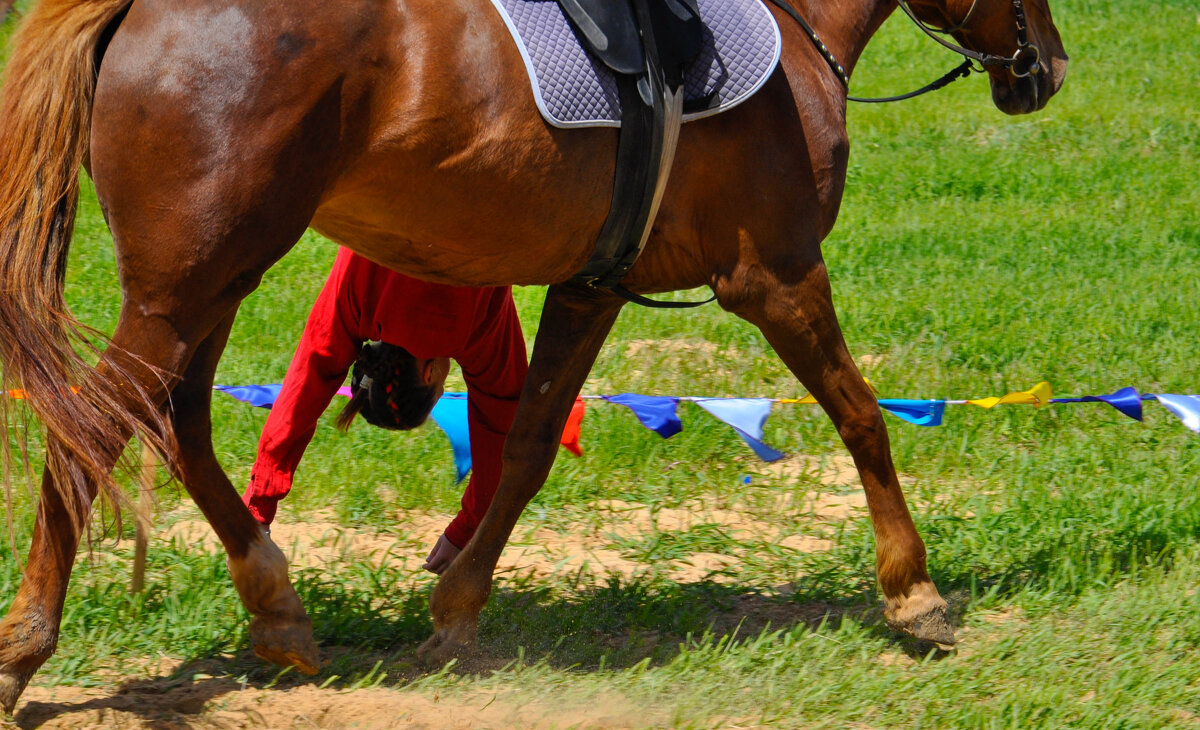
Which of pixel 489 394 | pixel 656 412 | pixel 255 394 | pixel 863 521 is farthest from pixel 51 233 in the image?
pixel 863 521

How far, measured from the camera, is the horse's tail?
272cm

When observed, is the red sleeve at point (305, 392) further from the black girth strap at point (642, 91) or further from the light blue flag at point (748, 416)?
the light blue flag at point (748, 416)

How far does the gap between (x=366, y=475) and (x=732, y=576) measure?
147 centimetres

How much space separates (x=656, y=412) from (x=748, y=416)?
0.37 m

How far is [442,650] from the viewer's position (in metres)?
3.66

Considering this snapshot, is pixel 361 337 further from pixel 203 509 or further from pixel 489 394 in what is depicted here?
pixel 203 509

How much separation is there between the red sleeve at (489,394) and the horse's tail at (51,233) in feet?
4.67

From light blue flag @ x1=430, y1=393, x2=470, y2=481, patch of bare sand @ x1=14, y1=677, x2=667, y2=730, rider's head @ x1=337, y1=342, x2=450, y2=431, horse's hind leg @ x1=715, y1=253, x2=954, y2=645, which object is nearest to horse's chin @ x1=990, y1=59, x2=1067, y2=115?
horse's hind leg @ x1=715, y1=253, x2=954, y2=645

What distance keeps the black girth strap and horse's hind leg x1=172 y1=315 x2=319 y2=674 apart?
1.08 m

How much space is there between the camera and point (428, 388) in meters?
4.18

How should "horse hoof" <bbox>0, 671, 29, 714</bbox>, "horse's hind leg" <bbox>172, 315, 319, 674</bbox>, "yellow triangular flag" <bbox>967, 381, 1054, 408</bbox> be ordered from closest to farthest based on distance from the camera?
"horse hoof" <bbox>0, 671, 29, 714</bbox> → "horse's hind leg" <bbox>172, 315, 319, 674</bbox> → "yellow triangular flag" <bbox>967, 381, 1054, 408</bbox>

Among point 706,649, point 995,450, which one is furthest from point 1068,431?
point 706,649

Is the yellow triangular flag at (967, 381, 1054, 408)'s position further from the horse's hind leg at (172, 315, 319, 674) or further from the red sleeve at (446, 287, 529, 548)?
the horse's hind leg at (172, 315, 319, 674)

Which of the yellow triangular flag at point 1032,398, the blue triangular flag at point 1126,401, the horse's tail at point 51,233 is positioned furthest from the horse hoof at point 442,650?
the blue triangular flag at point 1126,401
